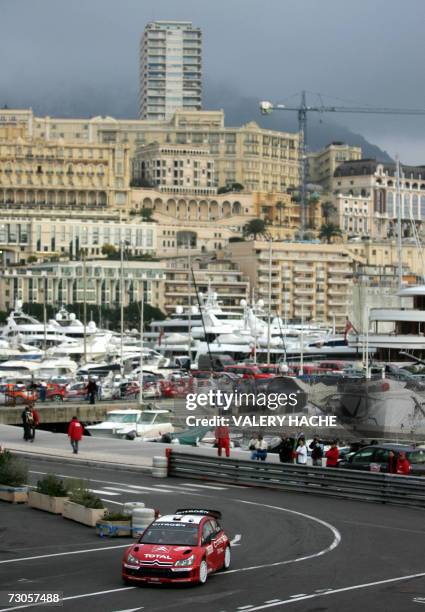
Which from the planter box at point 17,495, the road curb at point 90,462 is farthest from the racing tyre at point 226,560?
the road curb at point 90,462

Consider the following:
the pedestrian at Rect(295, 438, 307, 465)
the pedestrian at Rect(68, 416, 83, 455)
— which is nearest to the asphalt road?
the pedestrian at Rect(295, 438, 307, 465)

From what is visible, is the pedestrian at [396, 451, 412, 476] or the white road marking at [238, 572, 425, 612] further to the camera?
the pedestrian at [396, 451, 412, 476]

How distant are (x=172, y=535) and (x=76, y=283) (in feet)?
527

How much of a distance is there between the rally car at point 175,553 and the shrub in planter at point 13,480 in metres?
9.08

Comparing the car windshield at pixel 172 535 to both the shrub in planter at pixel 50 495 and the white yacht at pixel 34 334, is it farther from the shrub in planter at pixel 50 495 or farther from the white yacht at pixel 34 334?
the white yacht at pixel 34 334

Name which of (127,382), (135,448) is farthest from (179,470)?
(127,382)

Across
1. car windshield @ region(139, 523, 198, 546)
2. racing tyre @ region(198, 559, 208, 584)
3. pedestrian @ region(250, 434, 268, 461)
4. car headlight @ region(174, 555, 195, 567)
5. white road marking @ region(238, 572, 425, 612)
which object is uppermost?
pedestrian @ region(250, 434, 268, 461)

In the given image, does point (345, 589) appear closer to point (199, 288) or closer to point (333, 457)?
point (333, 457)

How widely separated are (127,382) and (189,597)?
59.9m

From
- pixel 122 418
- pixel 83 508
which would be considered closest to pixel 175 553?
pixel 83 508

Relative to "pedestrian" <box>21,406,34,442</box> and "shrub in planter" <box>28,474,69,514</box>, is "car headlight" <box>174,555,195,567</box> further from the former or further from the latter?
"pedestrian" <box>21,406,34,442</box>

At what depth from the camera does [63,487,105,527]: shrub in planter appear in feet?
92.9

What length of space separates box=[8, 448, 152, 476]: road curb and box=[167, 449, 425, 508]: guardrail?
1.26 meters

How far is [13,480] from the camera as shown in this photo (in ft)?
105
